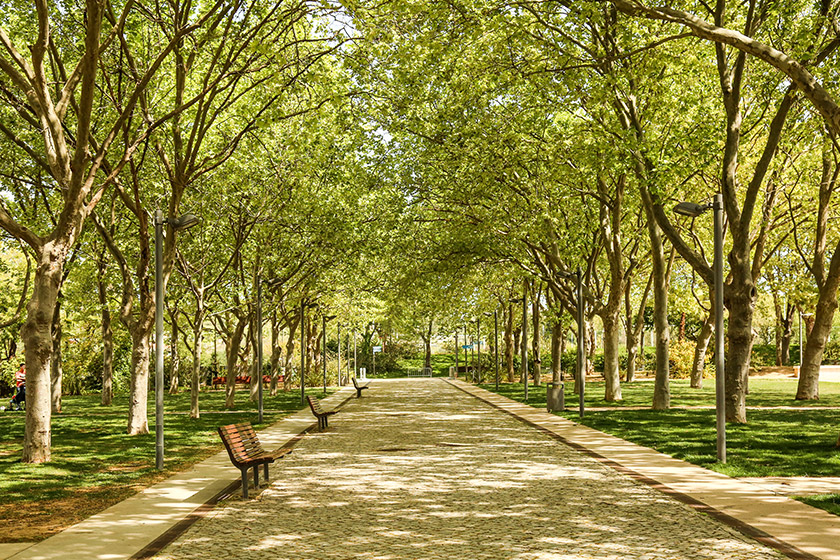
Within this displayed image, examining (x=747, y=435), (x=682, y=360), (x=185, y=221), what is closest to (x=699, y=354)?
(x=682, y=360)

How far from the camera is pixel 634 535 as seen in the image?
898 centimetres

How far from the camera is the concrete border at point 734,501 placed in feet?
27.8

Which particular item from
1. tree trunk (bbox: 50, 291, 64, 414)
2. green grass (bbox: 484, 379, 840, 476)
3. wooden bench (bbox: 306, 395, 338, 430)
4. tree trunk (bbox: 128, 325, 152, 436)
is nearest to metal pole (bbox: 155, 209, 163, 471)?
tree trunk (bbox: 128, 325, 152, 436)

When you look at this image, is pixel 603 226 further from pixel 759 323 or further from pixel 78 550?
A: pixel 759 323

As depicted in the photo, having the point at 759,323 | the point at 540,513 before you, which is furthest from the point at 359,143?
the point at 759,323

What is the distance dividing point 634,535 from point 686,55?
16.5m

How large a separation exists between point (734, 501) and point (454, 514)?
3566 millimetres

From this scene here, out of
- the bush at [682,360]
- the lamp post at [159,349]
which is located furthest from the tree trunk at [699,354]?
the lamp post at [159,349]

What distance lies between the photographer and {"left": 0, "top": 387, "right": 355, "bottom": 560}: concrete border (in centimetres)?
835

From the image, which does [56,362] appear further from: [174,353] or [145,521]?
[145,521]

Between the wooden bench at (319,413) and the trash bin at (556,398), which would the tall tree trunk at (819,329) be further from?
A: the wooden bench at (319,413)

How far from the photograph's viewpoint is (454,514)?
33.8ft

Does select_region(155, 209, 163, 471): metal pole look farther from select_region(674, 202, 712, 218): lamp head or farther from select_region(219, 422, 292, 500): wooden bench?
select_region(674, 202, 712, 218): lamp head

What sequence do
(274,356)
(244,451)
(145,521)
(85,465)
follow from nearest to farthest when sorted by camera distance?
(145,521) → (244,451) → (85,465) → (274,356)
